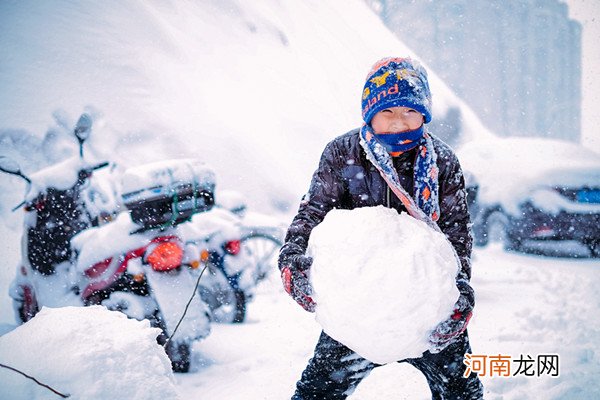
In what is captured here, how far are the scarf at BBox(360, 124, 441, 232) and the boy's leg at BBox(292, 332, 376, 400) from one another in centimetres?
61

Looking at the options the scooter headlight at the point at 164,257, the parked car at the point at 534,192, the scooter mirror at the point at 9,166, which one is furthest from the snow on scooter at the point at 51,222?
the parked car at the point at 534,192

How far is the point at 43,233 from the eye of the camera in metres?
3.28

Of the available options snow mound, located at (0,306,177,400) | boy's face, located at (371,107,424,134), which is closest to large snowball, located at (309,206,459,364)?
boy's face, located at (371,107,424,134)

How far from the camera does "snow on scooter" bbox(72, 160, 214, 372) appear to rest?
2.65m

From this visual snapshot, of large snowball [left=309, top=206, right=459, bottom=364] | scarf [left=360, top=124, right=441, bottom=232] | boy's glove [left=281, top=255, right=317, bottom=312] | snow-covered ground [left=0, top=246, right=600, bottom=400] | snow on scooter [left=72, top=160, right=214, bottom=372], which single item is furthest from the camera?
snow on scooter [left=72, top=160, right=214, bottom=372]

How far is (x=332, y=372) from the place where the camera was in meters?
1.57

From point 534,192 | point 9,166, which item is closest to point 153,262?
point 9,166

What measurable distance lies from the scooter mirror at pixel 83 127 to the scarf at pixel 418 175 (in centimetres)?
251

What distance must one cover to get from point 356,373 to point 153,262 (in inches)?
64.2

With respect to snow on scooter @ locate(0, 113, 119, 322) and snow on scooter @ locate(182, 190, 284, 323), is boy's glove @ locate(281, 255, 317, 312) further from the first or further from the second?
snow on scooter @ locate(0, 113, 119, 322)

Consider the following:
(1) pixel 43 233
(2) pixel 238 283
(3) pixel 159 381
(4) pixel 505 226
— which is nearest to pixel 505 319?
(2) pixel 238 283

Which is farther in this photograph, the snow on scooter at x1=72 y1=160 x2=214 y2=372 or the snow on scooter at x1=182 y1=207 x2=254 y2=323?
the snow on scooter at x1=182 y1=207 x2=254 y2=323

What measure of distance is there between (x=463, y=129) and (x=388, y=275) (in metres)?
9.86

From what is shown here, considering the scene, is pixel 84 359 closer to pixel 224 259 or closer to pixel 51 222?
pixel 224 259
